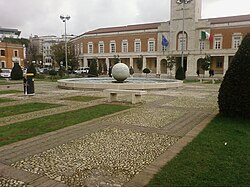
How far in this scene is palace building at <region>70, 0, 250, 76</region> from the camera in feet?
164

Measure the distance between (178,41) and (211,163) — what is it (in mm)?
53061

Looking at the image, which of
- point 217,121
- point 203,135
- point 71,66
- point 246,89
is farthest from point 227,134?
point 71,66

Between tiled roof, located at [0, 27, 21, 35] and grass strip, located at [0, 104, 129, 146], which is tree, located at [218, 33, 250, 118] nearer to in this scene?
grass strip, located at [0, 104, 129, 146]

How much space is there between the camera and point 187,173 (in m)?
3.96

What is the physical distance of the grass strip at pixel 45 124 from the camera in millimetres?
6145

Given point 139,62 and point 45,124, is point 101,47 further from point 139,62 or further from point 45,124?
point 45,124

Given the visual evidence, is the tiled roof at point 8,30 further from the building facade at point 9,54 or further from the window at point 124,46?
the window at point 124,46

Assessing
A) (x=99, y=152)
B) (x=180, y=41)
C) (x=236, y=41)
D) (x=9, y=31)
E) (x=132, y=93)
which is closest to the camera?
(x=99, y=152)

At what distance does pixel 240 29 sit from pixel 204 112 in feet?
150

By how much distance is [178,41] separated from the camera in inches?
2157

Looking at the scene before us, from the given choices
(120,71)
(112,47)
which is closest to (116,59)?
(112,47)

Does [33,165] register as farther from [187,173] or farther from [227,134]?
[227,134]

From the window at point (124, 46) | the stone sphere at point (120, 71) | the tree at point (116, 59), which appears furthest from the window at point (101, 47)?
the stone sphere at point (120, 71)

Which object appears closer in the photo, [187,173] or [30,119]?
[187,173]
